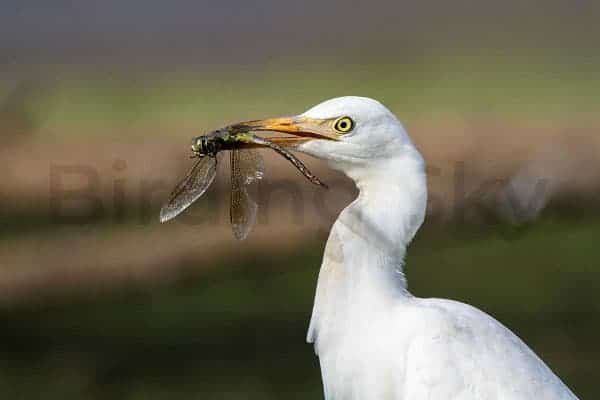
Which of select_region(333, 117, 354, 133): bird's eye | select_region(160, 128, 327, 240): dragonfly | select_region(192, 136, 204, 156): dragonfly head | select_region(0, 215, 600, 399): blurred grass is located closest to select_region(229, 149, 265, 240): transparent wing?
select_region(160, 128, 327, 240): dragonfly

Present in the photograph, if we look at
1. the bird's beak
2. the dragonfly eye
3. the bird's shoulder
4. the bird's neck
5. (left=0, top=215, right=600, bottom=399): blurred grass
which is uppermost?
the bird's beak

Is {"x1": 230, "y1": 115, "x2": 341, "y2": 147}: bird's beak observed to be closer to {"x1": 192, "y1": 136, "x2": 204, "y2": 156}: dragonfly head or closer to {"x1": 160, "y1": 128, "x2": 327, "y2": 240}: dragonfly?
{"x1": 160, "y1": 128, "x2": 327, "y2": 240}: dragonfly

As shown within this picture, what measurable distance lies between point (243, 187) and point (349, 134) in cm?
44

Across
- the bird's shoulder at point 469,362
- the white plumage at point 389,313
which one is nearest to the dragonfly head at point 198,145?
the white plumage at point 389,313

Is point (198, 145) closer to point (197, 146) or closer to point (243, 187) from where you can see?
point (197, 146)

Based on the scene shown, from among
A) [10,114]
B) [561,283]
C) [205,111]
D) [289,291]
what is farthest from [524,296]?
[205,111]

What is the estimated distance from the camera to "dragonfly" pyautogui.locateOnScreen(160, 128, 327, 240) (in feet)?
13.0

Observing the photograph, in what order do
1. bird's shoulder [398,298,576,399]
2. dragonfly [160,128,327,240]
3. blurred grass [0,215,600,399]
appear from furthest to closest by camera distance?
blurred grass [0,215,600,399]
dragonfly [160,128,327,240]
bird's shoulder [398,298,576,399]

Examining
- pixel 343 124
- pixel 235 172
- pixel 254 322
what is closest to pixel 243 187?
pixel 235 172

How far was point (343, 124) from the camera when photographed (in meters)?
3.89

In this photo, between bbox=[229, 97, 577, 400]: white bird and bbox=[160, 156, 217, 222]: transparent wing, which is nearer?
bbox=[229, 97, 577, 400]: white bird

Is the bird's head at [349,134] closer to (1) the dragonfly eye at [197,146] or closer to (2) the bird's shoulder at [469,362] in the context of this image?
(1) the dragonfly eye at [197,146]

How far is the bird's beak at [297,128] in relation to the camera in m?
3.90

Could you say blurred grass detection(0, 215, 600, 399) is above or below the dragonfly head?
below
